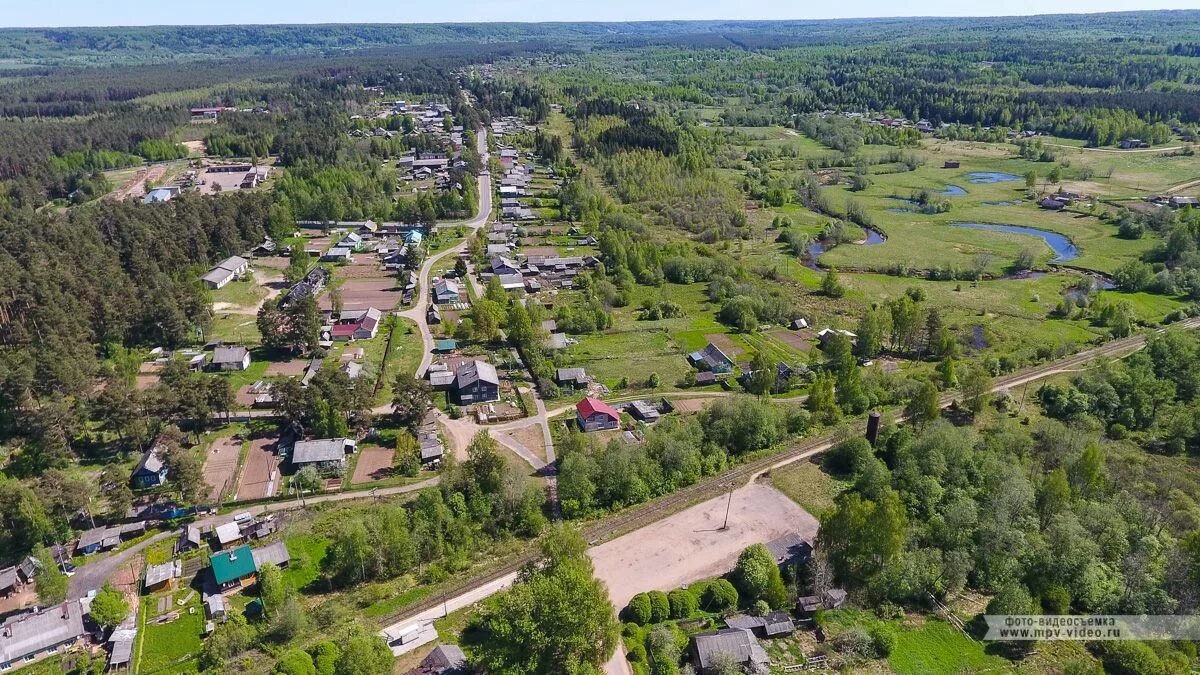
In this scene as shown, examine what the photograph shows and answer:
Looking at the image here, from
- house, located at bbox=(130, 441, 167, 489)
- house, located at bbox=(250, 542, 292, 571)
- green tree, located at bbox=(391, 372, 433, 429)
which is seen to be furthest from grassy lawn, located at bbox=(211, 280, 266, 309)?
house, located at bbox=(250, 542, 292, 571)

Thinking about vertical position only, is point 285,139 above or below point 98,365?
above

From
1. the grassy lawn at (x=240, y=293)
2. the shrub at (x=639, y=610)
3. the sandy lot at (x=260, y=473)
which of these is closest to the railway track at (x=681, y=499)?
the shrub at (x=639, y=610)

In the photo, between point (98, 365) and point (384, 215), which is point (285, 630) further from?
point (384, 215)

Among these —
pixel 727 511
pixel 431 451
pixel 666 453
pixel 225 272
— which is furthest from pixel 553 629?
pixel 225 272

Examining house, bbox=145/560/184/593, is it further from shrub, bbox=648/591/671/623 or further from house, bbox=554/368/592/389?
house, bbox=554/368/592/389

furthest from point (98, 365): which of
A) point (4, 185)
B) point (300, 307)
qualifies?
point (4, 185)
